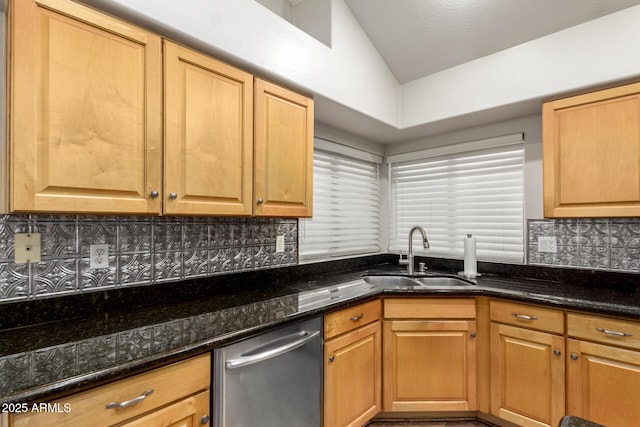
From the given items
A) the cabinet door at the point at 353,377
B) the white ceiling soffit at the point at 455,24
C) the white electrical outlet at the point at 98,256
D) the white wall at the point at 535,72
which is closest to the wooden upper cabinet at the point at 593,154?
the white wall at the point at 535,72

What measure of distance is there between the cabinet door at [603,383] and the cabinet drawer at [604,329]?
36 mm

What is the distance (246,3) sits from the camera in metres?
1.68

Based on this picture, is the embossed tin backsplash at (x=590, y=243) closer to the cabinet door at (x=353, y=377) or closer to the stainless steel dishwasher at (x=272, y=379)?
the cabinet door at (x=353, y=377)

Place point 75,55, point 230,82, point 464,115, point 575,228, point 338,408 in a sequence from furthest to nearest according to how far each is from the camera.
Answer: point 464,115 < point 575,228 < point 338,408 < point 230,82 < point 75,55

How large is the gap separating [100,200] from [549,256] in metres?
2.76

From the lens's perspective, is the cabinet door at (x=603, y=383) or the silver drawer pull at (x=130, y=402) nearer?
the silver drawer pull at (x=130, y=402)

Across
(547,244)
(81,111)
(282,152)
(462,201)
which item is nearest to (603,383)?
(547,244)

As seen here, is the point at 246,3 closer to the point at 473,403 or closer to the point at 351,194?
the point at 351,194

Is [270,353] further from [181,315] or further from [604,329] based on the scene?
[604,329]

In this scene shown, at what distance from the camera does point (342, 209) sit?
2941 mm

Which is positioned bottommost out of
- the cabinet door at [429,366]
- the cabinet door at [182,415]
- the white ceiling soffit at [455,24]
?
the cabinet door at [429,366]

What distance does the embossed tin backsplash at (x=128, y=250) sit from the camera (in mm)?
1303

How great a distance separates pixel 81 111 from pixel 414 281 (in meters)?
2.32

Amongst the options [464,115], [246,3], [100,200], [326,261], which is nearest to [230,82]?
[246,3]
